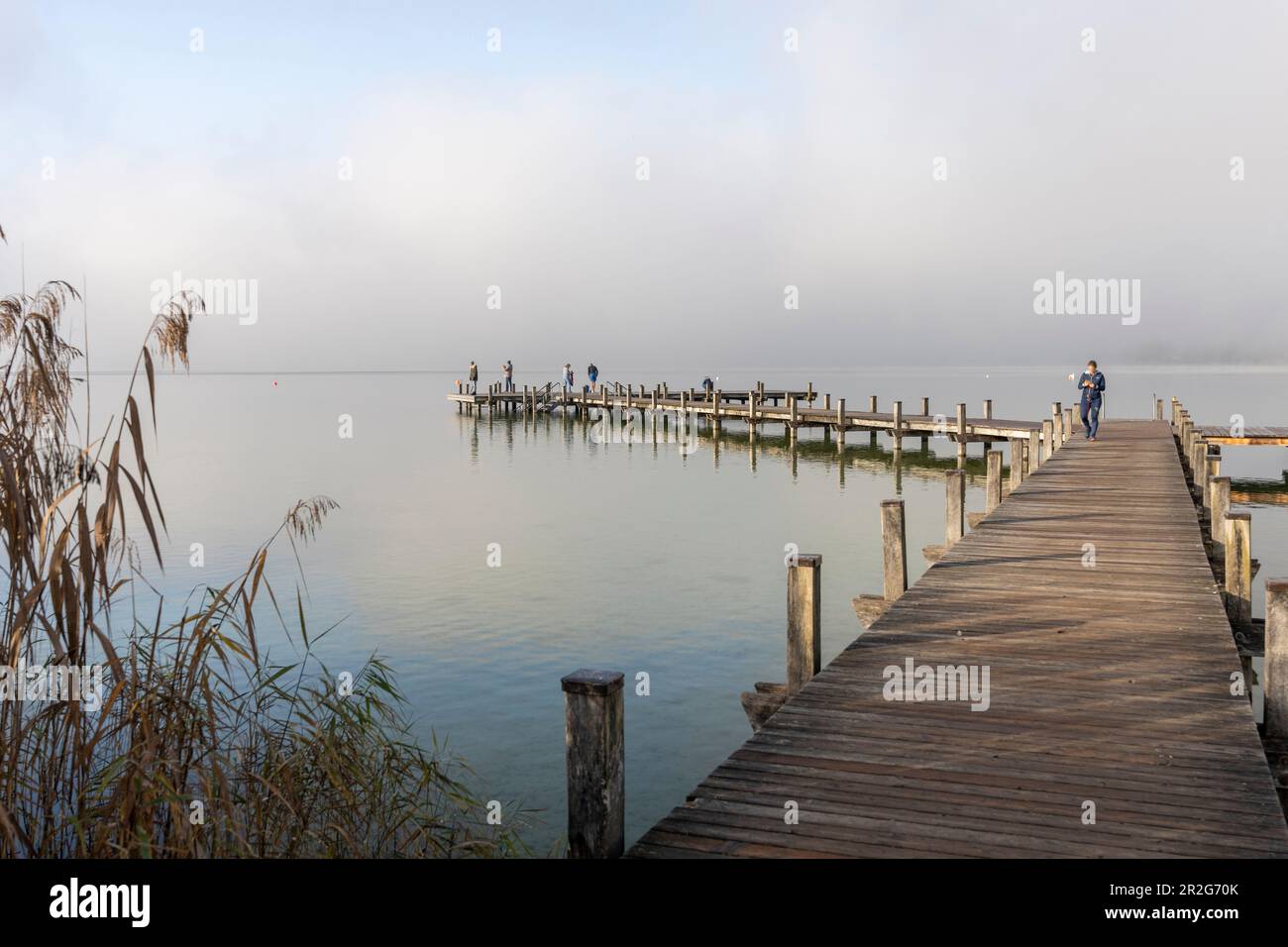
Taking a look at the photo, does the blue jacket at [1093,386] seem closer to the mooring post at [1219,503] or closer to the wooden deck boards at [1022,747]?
the mooring post at [1219,503]

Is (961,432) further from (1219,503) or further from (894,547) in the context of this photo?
(894,547)

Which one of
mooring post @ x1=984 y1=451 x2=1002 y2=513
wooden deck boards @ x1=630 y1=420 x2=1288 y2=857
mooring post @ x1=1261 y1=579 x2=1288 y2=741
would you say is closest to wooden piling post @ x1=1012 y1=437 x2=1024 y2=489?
mooring post @ x1=984 y1=451 x2=1002 y2=513

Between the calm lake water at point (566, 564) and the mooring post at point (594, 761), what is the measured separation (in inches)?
172

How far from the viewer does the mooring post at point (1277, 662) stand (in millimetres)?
6047

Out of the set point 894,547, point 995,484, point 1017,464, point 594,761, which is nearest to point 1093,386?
point 1017,464

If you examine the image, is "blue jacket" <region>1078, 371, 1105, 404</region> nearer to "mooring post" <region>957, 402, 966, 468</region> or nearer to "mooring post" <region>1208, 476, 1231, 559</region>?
"mooring post" <region>1208, 476, 1231, 559</region>

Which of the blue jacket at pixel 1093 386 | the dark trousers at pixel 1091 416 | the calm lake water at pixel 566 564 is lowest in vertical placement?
the calm lake water at pixel 566 564

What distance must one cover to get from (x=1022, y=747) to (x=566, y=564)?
15.5m

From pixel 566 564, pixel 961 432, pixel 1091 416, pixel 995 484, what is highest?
pixel 961 432

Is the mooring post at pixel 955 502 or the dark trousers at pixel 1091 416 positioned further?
the dark trousers at pixel 1091 416

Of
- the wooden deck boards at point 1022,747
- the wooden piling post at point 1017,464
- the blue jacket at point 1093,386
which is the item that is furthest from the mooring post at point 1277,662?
the blue jacket at point 1093,386

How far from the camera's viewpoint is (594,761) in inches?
171

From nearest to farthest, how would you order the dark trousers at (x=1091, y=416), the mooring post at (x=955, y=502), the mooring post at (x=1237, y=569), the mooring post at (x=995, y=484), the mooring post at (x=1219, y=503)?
the mooring post at (x=1237, y=569), the mooring post at (x=1219, y=503), the mooring post at (x=955, y=502), the mooring post at (x=995, y=484), the dark trousers at (x=1091, y=416)

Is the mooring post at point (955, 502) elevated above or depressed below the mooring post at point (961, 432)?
below
